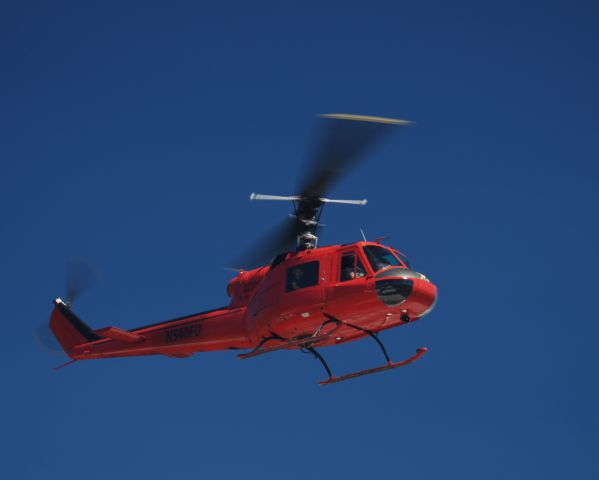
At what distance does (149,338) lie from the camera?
23.6 m

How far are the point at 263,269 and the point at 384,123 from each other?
19.0 ft

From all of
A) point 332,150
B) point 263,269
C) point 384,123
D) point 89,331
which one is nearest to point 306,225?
point 263,269

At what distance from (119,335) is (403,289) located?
8.44m

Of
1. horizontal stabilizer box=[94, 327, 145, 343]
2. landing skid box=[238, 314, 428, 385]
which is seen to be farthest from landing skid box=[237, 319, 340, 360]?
horizontal stabilizer box=[94, 327, 145, 343]

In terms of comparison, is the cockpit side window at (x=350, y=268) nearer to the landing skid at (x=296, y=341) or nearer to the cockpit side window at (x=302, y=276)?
the cockpit side window at (x=302, y=276)

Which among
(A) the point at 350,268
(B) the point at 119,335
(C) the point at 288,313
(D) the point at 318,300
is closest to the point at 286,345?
(C) the point at 288,313

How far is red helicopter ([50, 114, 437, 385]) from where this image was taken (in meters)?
18.9

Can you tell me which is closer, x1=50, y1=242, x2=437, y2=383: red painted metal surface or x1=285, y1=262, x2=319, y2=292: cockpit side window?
x1=50, y1=242, x2=437, y2=383: red painted metal surface

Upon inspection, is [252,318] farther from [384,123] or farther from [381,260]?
[384,123]

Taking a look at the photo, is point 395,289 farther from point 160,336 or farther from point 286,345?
point 160,336

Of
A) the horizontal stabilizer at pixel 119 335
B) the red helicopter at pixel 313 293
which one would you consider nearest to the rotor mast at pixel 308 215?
the red helicopter at pixel 313 293

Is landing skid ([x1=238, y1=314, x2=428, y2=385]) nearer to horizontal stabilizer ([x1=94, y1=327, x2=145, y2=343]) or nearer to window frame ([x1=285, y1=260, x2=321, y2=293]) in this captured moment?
window frame ([x1=285, y1=260, x2=321, y2=293])

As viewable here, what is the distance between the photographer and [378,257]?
1942 cm

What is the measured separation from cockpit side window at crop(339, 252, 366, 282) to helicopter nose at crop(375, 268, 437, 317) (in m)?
0.55
